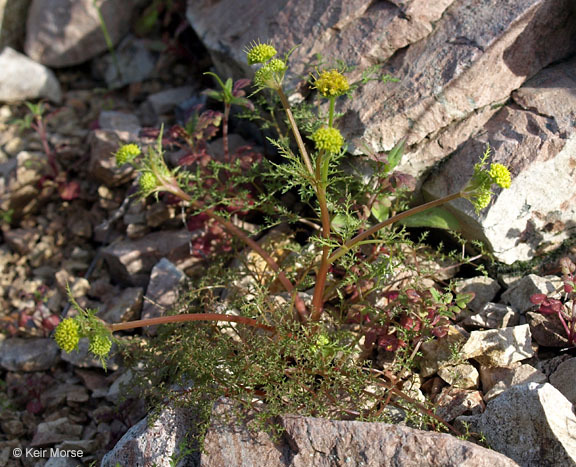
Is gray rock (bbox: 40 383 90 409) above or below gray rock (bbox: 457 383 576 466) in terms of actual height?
above

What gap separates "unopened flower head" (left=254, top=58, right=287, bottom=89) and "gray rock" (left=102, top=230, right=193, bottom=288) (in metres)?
1.69

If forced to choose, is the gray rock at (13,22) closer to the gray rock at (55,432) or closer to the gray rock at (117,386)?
the gray rock at (117,386)

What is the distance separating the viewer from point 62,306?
3.85 m

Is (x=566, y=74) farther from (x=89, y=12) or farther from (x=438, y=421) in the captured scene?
(x=89, y=12)

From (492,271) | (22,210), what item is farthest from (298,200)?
(22,210)

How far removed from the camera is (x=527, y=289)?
291 centimetres

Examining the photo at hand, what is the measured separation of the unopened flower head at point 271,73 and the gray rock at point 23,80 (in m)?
3.49

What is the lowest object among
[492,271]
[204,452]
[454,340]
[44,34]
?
[204,452]

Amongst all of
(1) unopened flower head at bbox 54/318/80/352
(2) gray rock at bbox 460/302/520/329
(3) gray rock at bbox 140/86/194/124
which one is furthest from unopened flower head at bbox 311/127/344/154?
(3) gray rock at bbox 140/86/194/124

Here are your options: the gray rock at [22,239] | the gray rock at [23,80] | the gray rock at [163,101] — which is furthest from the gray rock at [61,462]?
the gray rock at [23,80]

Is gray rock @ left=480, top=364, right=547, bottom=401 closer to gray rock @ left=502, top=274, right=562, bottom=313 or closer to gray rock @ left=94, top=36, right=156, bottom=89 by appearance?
gray rock @ left=502, top=274, right=562, bottom=313

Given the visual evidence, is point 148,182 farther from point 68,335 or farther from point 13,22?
point 13,22

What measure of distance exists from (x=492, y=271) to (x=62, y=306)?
2.86 metres

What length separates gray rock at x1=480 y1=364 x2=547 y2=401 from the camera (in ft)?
8.54
